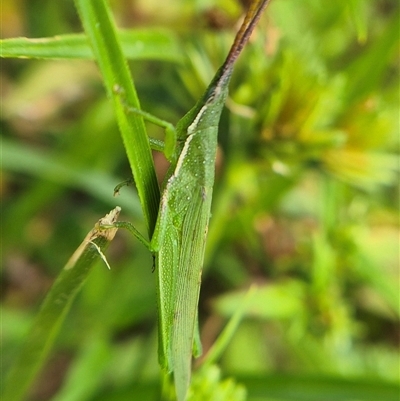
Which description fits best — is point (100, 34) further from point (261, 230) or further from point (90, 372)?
point (261, 230)

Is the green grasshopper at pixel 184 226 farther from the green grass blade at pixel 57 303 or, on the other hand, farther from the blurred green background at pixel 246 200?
the blurred green background at pixel 246 200

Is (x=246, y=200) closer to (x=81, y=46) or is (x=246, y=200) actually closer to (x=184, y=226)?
(x=184, y=226)

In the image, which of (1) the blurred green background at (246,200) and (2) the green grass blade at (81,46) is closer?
(2) the green grass blade at (81,46)

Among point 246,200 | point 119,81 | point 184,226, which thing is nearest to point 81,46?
point 119,81

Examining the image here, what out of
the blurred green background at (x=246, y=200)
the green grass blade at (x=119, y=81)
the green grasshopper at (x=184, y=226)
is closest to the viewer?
the green grass blade at (x=119, y=81)

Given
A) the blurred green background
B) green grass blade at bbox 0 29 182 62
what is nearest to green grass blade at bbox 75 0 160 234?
green grass blade at bbox 0 29 182 62

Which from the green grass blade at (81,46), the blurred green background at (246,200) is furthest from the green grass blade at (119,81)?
the blurred green background at (246,200)

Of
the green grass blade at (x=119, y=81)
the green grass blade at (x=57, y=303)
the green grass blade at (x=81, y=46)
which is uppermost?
the green grass blade at (x=81, y=46)
